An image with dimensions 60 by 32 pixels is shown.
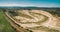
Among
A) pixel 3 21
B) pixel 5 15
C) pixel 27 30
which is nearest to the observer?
pixel 27 30

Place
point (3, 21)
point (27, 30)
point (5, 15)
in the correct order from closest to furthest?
point (27, 30)
point (3, 21)
point (5, 15)

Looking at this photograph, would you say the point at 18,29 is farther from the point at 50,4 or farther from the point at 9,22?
the point at 50,4

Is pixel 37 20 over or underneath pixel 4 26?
over

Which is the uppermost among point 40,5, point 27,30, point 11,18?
point 40,5

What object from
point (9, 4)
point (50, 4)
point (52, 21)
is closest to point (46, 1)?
point (50, 4)

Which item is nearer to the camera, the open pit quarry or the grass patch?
the grass patch

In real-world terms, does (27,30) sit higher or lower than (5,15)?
lower

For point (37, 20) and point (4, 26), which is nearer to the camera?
point (4, 26)

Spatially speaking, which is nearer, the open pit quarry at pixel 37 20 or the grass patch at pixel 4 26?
the grass patch at pixel 4 26
